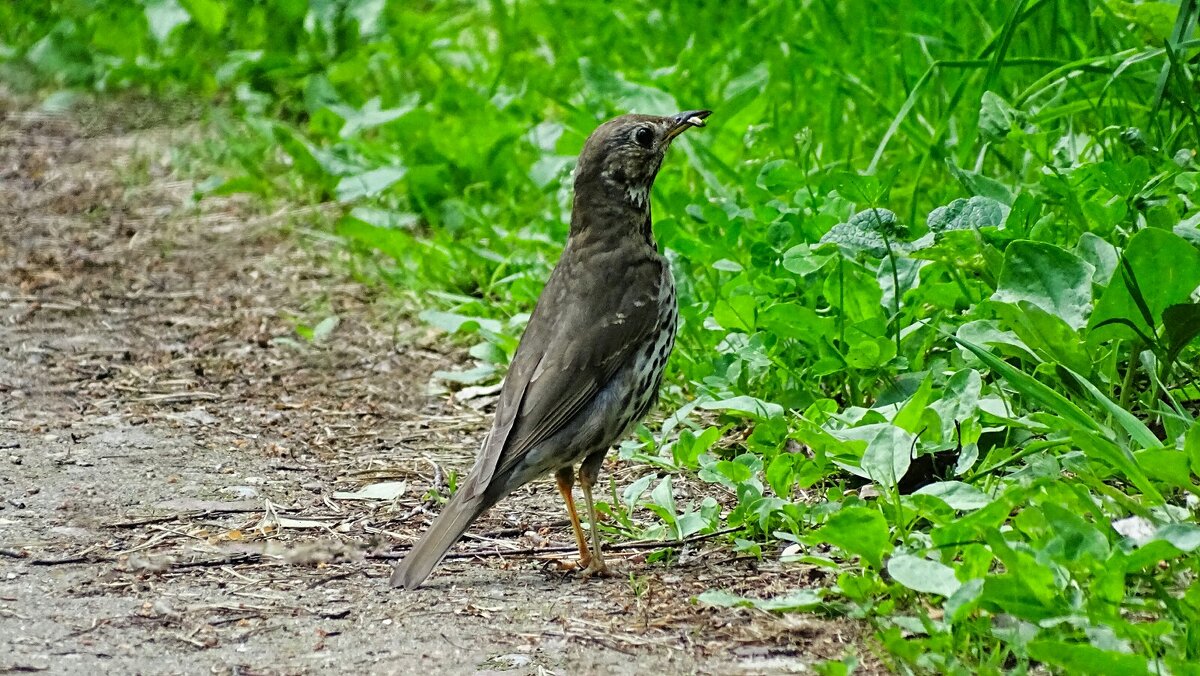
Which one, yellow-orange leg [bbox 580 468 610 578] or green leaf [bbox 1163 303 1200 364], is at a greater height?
green leaf [bbox 1163 303 1200 364]

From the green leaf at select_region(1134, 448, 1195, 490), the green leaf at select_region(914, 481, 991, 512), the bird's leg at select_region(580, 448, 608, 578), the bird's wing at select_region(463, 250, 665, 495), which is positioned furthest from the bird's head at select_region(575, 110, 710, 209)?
the green leaf at select_region(1134, 448, 1195, 490)

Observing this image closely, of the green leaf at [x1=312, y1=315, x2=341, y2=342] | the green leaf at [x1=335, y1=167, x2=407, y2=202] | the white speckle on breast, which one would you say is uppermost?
the white speckle on breast

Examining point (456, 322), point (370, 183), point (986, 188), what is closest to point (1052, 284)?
point (986, 188)

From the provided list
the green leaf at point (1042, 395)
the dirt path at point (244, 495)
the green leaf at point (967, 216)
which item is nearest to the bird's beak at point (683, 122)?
the green leaf at point (967, 216)

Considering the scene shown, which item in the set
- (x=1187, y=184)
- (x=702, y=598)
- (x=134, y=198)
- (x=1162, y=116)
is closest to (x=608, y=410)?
(x=702, y=598)

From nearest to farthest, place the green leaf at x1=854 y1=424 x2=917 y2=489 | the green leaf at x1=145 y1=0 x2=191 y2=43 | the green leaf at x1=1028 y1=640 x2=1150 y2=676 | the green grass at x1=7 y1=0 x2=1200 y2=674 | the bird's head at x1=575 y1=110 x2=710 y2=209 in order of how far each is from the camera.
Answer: the green leaf at x1=1028 y1=640 x2=1150 y2=676 → the green grass at x1=7 y1=0 x2=1200 y2=674 → the green leaf at x1=854 y1=424 x2=917 y2=489 → the bird's head at x1=575 y1=110 x2=710 y2=209 → the green leaf at x1=145 y1=0 x2=191 y2=43

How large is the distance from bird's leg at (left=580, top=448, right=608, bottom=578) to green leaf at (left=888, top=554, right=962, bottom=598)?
3.10ft

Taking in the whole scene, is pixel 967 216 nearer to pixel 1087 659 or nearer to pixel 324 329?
pixel 1087 659

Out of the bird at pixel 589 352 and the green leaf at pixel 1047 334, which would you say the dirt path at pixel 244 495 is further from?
the green leaf at pixel 1047 334

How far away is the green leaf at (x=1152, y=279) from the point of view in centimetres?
384

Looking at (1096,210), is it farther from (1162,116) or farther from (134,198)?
(134,198)

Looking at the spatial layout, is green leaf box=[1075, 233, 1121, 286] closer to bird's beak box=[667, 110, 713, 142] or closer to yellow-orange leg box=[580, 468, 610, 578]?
bird's beak box=[667, 110, 713, 142]

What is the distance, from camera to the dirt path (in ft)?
11.8

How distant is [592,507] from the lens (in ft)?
14.1
